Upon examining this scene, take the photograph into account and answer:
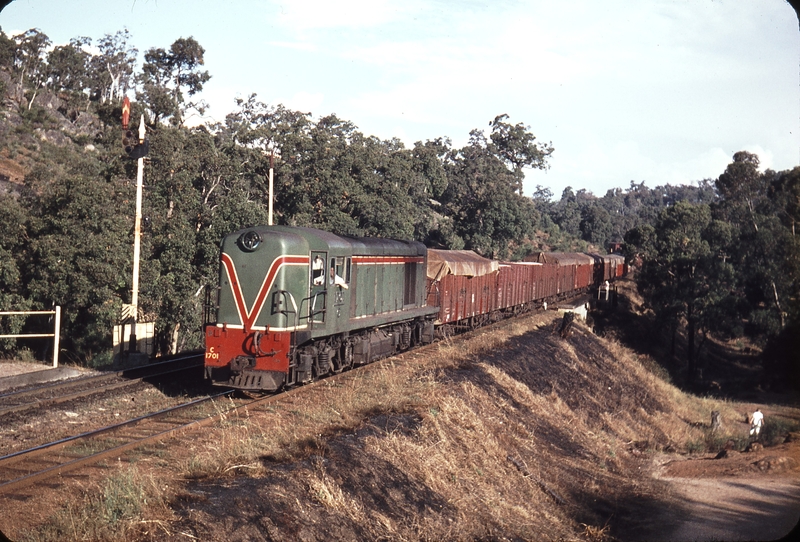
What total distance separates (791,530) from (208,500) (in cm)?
1067

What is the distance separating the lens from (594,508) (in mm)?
14406

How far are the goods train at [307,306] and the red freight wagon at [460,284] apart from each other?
87cm

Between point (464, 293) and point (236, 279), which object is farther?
point (464, 293)

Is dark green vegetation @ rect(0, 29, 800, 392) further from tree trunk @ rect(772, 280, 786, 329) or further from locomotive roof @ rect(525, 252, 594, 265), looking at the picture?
locomotive roof @ rect(525, 252, 594, 265)

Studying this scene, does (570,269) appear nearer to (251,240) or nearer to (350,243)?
(350,243)

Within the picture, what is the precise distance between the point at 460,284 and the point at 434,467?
16272mm

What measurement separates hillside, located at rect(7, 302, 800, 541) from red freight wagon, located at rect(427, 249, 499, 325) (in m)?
1.76

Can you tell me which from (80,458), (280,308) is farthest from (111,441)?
(280,308)

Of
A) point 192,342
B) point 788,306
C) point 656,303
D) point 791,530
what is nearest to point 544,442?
point 791,530

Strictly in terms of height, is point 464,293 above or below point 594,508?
above

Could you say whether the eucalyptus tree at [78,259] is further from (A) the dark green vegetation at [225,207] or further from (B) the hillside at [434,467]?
(B) the hillside at [434,467]

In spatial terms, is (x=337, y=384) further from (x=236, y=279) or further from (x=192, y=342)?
(x=192, y=342)

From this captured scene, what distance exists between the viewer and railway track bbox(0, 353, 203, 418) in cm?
1430

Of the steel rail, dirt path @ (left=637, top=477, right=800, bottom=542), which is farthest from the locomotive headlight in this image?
dirt path @ (left=637, top=477, right=800, bottom=542)
